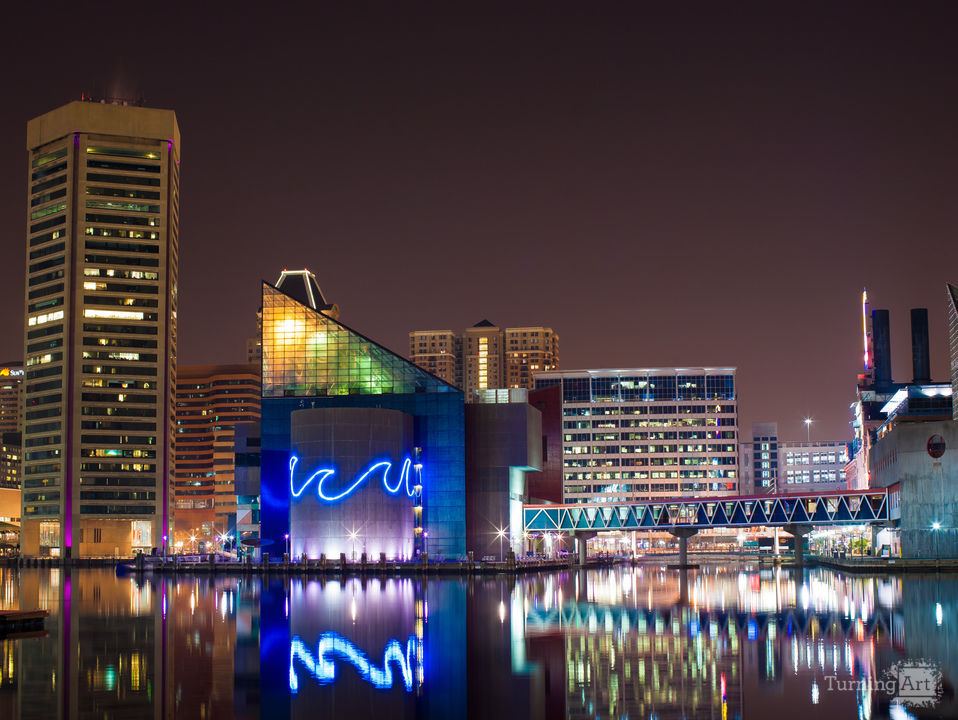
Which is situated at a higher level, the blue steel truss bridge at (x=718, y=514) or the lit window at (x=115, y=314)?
the lit window at (x=115, y=314)

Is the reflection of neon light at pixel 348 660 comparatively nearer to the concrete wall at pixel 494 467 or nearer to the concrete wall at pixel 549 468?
the concrete wall at pixel 494 467

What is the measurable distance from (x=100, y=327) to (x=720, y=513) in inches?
4141

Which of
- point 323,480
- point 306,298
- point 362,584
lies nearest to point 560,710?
point 362,584

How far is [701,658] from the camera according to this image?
3497cm

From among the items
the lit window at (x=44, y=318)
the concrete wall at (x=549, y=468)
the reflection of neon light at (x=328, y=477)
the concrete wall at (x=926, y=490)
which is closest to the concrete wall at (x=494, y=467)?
the reflection of neon light at (x=328, y=477)

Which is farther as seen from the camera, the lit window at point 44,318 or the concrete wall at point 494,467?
the lit window at point 44,318

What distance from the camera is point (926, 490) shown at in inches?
4358

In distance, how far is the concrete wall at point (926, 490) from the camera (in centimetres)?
10881

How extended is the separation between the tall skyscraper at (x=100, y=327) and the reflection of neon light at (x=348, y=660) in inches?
5964

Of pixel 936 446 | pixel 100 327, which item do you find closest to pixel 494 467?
pixel 936 446

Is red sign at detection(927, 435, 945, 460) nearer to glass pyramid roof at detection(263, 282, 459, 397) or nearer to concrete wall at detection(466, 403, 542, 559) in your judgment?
concrete wall at detection(466, 403, 542, 559)

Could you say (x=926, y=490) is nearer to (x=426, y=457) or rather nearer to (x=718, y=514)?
(x=718, y=514)

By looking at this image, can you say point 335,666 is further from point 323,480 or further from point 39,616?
point 323,480

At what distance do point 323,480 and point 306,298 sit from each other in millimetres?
60474
